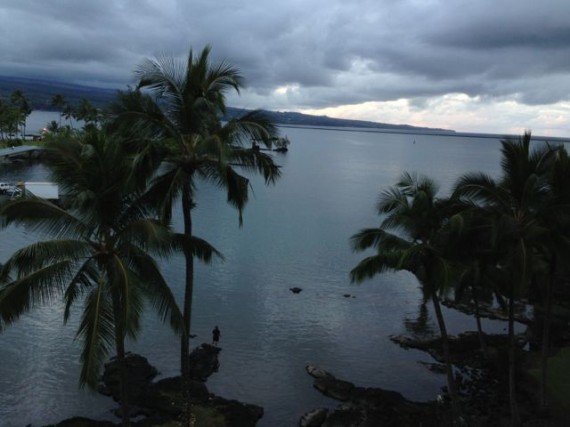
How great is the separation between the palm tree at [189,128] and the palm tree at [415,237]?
21.0 feet

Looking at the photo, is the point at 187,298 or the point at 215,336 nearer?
the point at 187,298

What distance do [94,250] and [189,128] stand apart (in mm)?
6152

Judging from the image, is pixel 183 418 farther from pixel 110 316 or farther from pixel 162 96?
pixel 162 96

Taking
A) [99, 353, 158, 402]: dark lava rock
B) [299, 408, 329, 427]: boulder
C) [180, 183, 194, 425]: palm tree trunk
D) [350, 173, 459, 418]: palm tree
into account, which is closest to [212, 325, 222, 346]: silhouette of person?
[99, 353, 158, 402]: dark lava rock

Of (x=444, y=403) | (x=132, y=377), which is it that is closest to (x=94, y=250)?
(x=132, y=377)

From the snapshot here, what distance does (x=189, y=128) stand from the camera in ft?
Answer: 66.5

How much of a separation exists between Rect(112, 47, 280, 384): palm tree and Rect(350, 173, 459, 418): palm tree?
6.42 metres

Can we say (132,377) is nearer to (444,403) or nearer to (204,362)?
(204,362)

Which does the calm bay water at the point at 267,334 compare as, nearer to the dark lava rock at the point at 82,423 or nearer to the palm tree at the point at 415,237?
the dark lava rock at the point at 82,423

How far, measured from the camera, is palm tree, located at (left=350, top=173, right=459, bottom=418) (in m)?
22.7

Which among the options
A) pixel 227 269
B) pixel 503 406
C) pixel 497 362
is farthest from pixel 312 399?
pixel 227 269

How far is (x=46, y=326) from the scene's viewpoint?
42.6 m

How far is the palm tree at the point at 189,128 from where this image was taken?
1936 centimetres

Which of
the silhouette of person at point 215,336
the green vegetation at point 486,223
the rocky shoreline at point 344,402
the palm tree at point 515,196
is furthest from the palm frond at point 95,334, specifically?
the silhouette of person at point 215,336
